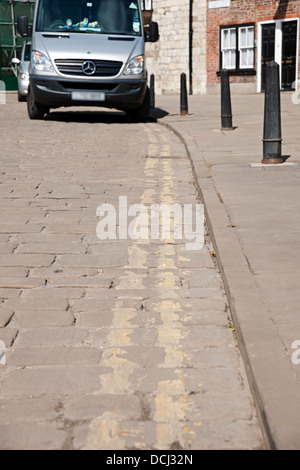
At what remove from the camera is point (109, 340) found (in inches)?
129

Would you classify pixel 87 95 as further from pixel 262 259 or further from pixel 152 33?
pixel 262 259

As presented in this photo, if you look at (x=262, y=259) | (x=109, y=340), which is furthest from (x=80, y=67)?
(x=109, y=340)

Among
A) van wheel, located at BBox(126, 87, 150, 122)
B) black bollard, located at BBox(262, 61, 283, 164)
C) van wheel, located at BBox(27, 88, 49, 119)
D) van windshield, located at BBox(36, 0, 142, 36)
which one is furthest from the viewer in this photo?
van wheel, located at BBox(126, 87, 150, 122)

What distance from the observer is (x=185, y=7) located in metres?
30.5

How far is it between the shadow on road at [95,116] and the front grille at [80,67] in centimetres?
162

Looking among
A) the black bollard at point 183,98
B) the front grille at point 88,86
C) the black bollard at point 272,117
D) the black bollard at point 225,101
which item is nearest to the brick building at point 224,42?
the black bollard at point 183,98

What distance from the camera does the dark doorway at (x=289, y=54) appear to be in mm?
26188

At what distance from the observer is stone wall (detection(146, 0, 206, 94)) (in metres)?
30.2

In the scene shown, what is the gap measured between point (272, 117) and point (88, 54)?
6.77 metres

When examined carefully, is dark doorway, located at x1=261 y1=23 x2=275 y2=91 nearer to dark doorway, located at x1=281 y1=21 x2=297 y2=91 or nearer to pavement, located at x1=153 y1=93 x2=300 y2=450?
dark doorway, located at x1=281 y1=21 x2=297 y2=91

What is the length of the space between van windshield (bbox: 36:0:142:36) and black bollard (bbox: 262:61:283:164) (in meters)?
7.13

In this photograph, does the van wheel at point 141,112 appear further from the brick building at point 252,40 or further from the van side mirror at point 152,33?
the brick building at point 252,40

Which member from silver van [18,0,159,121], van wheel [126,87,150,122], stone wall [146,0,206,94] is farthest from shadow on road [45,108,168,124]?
stone wall [146,0,206,94]
